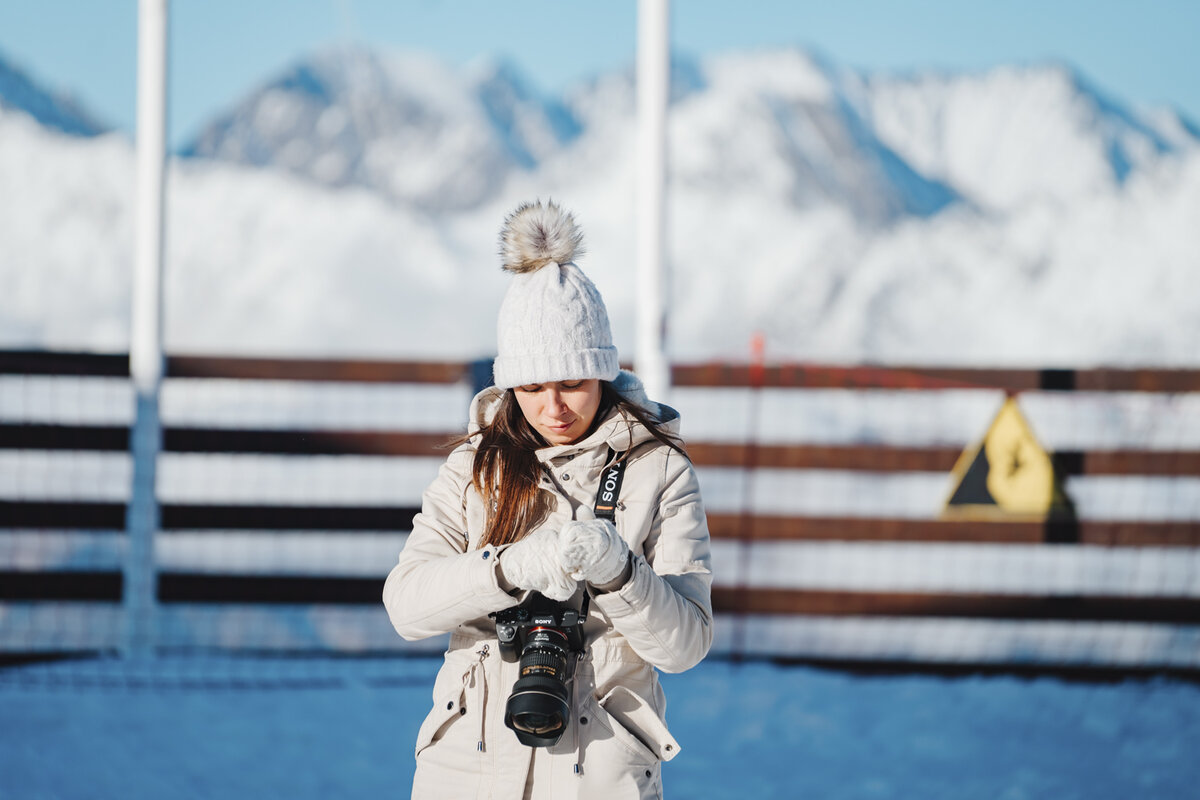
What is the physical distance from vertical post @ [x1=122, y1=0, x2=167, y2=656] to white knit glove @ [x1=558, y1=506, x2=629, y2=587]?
3277 millimetres

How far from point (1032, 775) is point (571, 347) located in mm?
2573

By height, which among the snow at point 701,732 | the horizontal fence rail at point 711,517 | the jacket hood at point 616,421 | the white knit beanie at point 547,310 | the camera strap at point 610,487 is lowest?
the snow at point 701,732

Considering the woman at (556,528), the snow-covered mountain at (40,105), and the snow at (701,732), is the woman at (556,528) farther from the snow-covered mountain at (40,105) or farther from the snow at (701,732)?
the snow-covered mountain at (40,105)

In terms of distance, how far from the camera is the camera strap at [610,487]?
1.29 meters

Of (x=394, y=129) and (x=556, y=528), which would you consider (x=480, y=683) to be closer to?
(x=556, y=528)

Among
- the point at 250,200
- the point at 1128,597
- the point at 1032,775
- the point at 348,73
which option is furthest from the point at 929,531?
the point at 348,73

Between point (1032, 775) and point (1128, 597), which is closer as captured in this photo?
point (1032, 775)

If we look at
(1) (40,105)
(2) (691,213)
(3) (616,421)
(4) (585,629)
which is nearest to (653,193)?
(3) (616,421)

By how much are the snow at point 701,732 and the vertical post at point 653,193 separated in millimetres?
1278

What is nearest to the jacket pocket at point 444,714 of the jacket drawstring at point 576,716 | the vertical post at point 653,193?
the jacket drawstring at point 576,716

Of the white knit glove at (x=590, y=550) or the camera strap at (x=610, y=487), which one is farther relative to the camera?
the camera strap at (x=610, y=487)

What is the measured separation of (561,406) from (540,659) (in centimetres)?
35

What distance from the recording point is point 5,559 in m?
4.55

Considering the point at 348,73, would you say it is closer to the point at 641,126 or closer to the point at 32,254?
the point at 32,254
